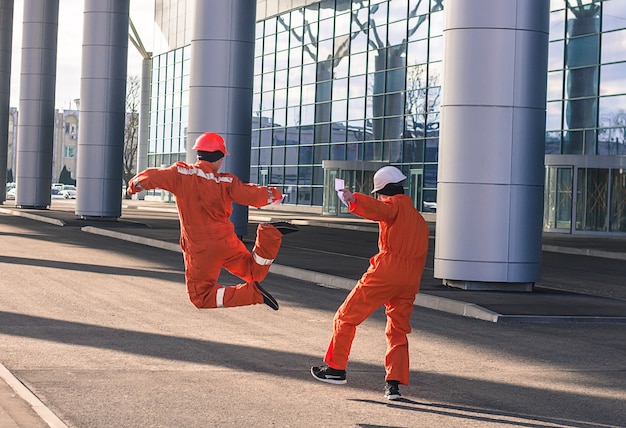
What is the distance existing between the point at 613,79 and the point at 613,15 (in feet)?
7.92

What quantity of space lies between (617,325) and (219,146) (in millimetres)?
6840

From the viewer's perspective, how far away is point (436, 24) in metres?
54.1

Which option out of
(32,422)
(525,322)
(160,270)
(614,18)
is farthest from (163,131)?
(32,422)

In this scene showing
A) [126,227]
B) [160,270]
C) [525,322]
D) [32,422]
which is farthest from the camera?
[126,227]

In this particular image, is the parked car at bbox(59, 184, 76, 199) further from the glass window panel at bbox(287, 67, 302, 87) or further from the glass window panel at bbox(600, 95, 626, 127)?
the glass window panel at bbox(600, 95, 626, 127)

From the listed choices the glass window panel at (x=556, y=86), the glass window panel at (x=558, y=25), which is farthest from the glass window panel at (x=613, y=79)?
the glass window panel at (x=558, y=25)

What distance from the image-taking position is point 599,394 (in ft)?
31.0

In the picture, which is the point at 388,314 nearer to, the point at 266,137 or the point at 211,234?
the point at 211,234

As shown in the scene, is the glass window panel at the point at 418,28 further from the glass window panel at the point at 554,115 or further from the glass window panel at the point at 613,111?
the glass window panel at the point at 613,111

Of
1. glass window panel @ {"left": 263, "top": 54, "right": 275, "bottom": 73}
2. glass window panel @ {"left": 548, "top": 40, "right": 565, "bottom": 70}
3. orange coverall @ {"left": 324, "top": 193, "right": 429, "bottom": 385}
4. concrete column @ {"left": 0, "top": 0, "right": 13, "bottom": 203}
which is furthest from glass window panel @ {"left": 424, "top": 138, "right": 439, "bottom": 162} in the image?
orange coverall @ {"left": 324, "top": 193, "right": 429, "bottom": 385}

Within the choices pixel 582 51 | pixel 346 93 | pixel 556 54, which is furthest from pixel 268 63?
pixel 582 51

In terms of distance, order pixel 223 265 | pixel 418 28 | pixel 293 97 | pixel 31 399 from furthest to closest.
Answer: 1. pixel 293 97
2. pixel 418 28
3. pixel 223 265
4. pixel 31 399

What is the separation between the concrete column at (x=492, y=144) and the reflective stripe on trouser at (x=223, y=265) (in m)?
8.81

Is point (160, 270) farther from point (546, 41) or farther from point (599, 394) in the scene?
point (599, 394)
